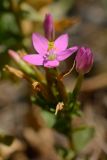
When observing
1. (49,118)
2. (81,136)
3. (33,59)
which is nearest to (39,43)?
(33,59)

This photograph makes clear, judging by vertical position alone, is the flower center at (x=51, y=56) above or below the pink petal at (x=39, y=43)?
below

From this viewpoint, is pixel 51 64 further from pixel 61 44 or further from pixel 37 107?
pixel 37 107

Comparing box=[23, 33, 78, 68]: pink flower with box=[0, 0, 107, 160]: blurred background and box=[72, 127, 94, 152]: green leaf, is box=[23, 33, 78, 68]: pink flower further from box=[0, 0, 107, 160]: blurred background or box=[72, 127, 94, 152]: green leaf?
box=[72, 127, 94, 152]: green leaf

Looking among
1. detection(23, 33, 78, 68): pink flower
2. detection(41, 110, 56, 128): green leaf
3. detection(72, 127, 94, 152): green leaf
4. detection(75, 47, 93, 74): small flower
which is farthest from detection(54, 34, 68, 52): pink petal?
detection(72, 127, 94, 152): green leaf

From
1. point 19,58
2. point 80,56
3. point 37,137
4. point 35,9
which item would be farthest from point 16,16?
point 80,56

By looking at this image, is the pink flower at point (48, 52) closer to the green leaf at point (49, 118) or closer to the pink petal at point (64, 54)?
the pink petal at point (64, 54)

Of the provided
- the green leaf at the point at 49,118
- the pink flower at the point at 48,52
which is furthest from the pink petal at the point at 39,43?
the green leaf at the point at 49,118
